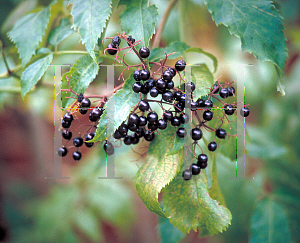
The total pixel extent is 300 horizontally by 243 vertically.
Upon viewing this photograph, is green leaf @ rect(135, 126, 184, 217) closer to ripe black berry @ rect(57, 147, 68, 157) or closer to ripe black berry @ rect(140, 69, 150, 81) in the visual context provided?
ripe black berry @ rect(140, 69, 150, 81)

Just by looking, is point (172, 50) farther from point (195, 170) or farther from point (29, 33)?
point (29, 33)

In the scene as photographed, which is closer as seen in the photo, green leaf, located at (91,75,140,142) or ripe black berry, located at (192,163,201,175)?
green leaf, located at (91,75,140,142)

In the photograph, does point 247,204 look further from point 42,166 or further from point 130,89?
point 42,166

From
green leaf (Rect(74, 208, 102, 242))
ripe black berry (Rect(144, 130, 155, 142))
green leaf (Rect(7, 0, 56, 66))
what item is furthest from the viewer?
green leaf (Rect(74, 208, 102, 242))

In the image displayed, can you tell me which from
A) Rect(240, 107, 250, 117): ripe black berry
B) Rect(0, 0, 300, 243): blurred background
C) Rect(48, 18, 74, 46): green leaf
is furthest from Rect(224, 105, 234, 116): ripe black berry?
Rect(48, 18, 74, 46): green leaf

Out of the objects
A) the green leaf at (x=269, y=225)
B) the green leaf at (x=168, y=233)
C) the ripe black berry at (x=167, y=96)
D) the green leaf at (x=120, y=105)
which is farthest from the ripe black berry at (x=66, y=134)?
the green leaf at (x=269, y=225)

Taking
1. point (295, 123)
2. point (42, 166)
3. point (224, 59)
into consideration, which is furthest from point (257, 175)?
point (42, 166)

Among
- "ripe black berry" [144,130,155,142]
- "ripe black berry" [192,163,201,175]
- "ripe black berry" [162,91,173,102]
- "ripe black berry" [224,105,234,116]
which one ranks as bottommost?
"ripe black berry" [192,163,201,175]
